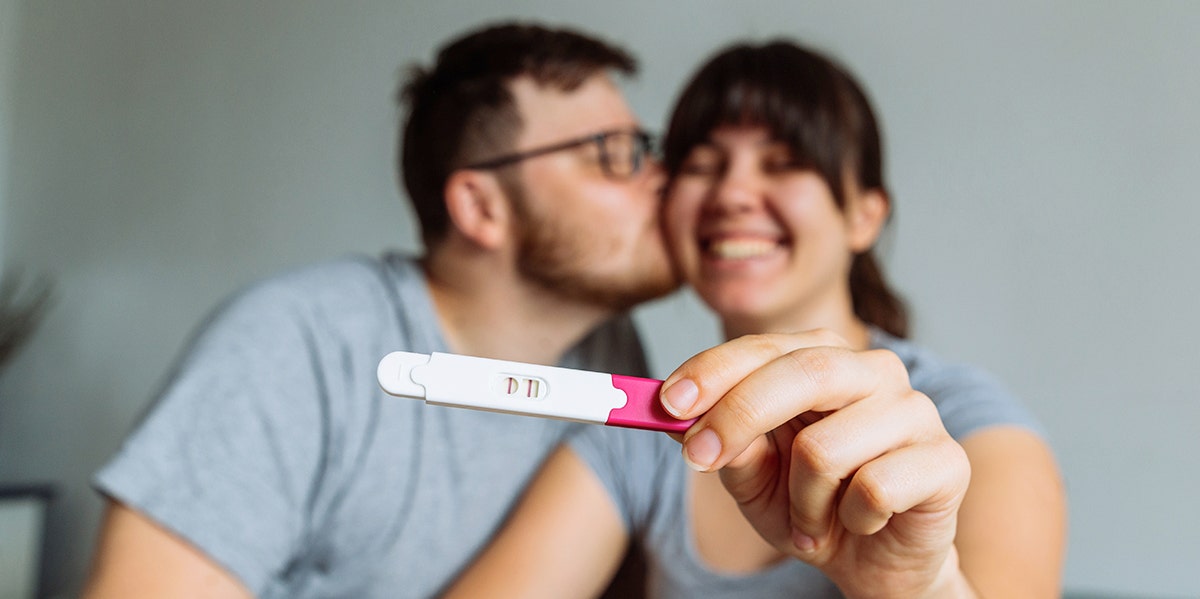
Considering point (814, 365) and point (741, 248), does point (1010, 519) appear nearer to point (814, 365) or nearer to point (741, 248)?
point (814, 365)

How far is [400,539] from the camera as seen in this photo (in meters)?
0.74

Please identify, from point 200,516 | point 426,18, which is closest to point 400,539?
point 200,516

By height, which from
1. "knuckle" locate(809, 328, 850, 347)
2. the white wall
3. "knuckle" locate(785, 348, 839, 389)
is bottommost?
"knuckle" locate(809, 328, 850, 347)

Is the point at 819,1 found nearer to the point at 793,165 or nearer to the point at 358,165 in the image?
the point at 793,165

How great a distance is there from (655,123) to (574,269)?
16 centimetres

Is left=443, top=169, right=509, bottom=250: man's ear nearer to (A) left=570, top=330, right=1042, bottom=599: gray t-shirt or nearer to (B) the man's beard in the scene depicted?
(B) the man's beard

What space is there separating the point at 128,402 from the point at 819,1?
0.85 m

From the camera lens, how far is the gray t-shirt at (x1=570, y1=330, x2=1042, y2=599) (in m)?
0.53

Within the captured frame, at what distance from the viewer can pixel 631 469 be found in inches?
25.5

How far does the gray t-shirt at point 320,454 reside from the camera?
687 mm

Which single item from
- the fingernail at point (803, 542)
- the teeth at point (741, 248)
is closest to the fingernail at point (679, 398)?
the fingernail at point (803, 542)

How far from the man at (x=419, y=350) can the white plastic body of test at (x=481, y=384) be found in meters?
0.45

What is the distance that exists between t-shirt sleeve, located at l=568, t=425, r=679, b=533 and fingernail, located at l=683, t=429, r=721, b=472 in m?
0.30

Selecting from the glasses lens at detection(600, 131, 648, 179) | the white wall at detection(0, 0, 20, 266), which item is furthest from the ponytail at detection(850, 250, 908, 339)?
the white wall at detection(0, 0, 20, 266)
